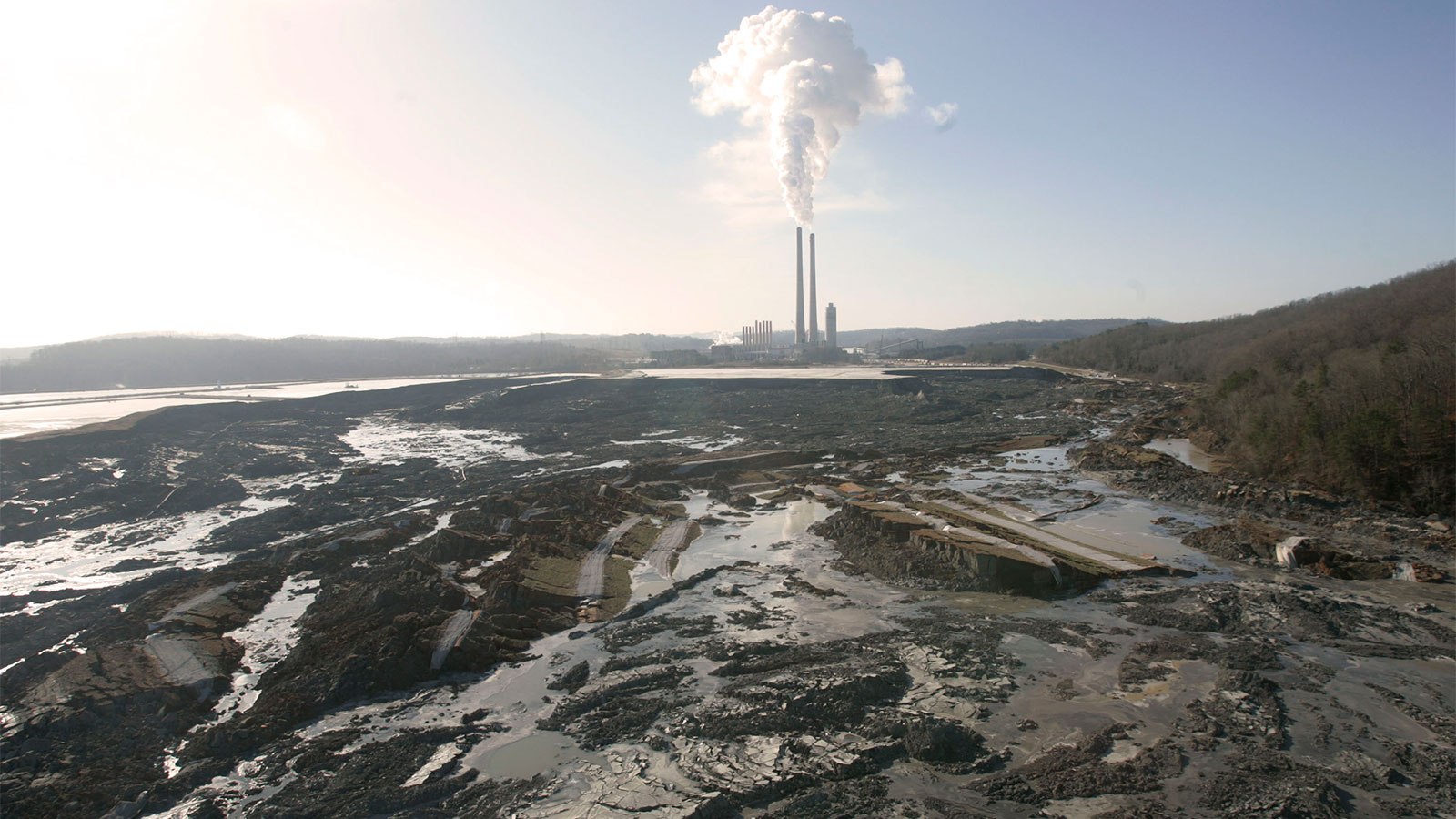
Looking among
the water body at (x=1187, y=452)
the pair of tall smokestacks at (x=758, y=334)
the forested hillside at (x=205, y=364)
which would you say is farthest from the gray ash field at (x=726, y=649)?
the pair of tall smokestacks at (x=758, y=334)

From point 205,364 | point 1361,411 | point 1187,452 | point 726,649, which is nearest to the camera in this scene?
point 726,649

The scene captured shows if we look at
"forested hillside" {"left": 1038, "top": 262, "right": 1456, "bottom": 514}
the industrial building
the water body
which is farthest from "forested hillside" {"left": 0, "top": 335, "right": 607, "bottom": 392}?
"forested hillside" {"left": 1038, "top": 262, "right": 1456, "bottom": 514}

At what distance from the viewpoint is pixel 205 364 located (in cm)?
7219

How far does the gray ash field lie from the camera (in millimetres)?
7590

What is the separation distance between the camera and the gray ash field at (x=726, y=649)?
759 centimetres

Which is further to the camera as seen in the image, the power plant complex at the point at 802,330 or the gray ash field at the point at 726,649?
the power plant complex at the point at 802,330

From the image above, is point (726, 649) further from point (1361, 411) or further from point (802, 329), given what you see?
point (802, 329)

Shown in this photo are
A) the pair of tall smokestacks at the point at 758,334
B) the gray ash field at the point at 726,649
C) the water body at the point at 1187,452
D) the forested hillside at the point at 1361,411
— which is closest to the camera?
the gray ash field at the point at 726,649

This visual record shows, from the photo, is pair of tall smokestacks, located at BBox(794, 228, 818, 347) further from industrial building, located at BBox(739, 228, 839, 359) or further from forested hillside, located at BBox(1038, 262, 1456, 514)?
forested hillside, located at BBox(1038, 262, 1456, 514)

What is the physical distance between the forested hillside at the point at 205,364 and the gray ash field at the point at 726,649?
51538mm

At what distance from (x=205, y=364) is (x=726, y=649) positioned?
82.1 metres

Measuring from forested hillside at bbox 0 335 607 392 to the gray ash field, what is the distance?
51.5m

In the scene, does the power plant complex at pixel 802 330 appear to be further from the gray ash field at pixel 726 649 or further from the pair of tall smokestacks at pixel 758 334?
the gray ash field at pixel 726 649

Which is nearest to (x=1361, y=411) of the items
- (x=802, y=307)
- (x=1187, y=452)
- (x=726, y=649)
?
(x=1187, y=452)
